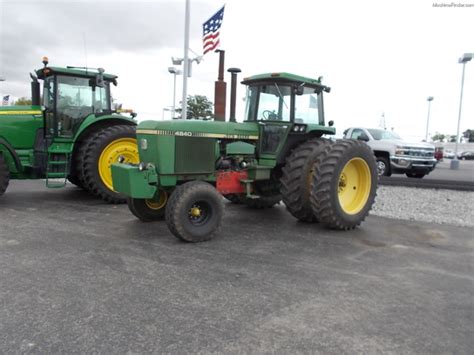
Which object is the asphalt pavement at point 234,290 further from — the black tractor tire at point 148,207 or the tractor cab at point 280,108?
the tractor cab at point 280,108

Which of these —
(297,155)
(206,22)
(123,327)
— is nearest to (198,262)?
(123,327)

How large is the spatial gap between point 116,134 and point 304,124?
12.5 feet

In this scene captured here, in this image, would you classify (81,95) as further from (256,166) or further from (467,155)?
(467,155)

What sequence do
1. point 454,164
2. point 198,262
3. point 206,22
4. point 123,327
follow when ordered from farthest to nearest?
point 454,164
point 206,22
point 198,262
point 123,327

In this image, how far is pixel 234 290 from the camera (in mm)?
3869

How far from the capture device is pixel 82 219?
679cm

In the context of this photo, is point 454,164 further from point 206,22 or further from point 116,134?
point 116,134

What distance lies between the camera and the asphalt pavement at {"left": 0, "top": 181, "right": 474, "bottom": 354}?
2963 millimetres

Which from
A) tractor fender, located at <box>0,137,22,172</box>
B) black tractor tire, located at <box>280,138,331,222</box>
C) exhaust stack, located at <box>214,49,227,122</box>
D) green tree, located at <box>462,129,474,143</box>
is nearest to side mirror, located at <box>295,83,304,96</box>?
black tractor tire, located at <box>280,138,331,222</box>

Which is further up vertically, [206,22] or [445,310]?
[206,22]

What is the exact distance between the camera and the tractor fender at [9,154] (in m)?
7.80

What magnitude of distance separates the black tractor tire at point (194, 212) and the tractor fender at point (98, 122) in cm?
383

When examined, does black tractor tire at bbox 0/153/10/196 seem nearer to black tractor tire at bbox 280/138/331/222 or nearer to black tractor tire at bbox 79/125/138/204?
black tractor tire at bbox 79/125/138/204

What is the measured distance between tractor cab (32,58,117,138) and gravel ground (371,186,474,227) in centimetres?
616
